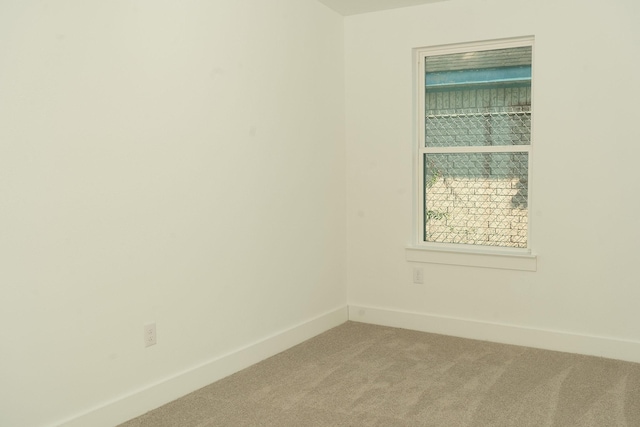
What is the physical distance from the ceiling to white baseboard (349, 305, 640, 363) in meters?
2.22

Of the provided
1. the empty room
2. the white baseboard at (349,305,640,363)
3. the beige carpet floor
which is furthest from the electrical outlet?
the white baseboard at (349,305,640,363)

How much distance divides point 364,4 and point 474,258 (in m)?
1.94

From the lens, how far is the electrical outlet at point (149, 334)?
2904mm

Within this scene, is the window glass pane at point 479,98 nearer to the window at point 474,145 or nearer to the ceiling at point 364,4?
the window at point 474,145

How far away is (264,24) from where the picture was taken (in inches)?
143

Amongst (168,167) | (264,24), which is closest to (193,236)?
(168,167)

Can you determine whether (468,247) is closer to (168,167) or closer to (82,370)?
(168,167)

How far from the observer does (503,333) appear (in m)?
4.04

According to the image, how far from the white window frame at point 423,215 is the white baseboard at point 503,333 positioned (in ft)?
1.38

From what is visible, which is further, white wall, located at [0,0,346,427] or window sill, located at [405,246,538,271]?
window sill, located at [405,246,538,271]

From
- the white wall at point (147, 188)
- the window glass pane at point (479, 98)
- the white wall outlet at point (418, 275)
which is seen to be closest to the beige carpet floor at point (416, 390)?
the white wall at point (147, 188)

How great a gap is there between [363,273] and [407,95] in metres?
1.39

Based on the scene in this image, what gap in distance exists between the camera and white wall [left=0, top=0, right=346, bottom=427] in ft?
7.73

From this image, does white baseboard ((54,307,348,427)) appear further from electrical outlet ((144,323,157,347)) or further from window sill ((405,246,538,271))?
window sill ((405,246,538,271))
